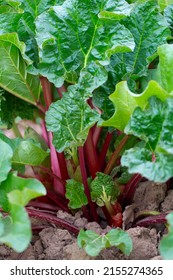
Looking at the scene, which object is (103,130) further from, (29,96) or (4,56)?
(4,56)

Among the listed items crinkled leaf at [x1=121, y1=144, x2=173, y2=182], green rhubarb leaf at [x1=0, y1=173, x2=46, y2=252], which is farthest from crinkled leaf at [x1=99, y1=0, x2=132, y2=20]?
green rhubarb leaf at [x1=0, y1=173, x2=46, y2=252]

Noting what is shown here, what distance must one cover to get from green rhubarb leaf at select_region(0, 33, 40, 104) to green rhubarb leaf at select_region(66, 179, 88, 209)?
295mm

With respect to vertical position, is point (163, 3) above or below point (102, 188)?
above

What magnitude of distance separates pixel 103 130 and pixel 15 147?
1.06 ft

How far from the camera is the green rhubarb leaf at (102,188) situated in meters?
1.30

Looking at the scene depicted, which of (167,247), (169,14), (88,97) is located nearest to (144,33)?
(169,14)

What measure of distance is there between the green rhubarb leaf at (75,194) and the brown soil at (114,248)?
52 millimetres

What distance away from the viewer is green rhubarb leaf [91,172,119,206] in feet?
4.28

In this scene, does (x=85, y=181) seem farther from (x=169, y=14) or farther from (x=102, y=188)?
(x=169, y=14)

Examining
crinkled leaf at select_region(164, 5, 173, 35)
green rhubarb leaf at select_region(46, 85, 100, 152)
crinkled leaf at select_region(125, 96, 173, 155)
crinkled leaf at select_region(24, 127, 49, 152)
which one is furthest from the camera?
crinkled leaf at select_region(24, 127, 49, 152)

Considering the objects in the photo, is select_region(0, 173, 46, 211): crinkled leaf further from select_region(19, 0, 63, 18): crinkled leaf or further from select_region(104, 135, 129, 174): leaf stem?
select_region(19, 0, 63, 18): crinkled leaf

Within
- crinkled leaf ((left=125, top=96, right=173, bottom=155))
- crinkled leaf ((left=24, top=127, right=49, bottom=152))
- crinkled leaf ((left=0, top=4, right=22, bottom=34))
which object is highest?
crinkled leaf ((left=0, top=4, right=22, bottom=34))

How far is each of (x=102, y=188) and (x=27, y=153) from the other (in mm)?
204

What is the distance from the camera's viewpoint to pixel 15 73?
1.39 m
